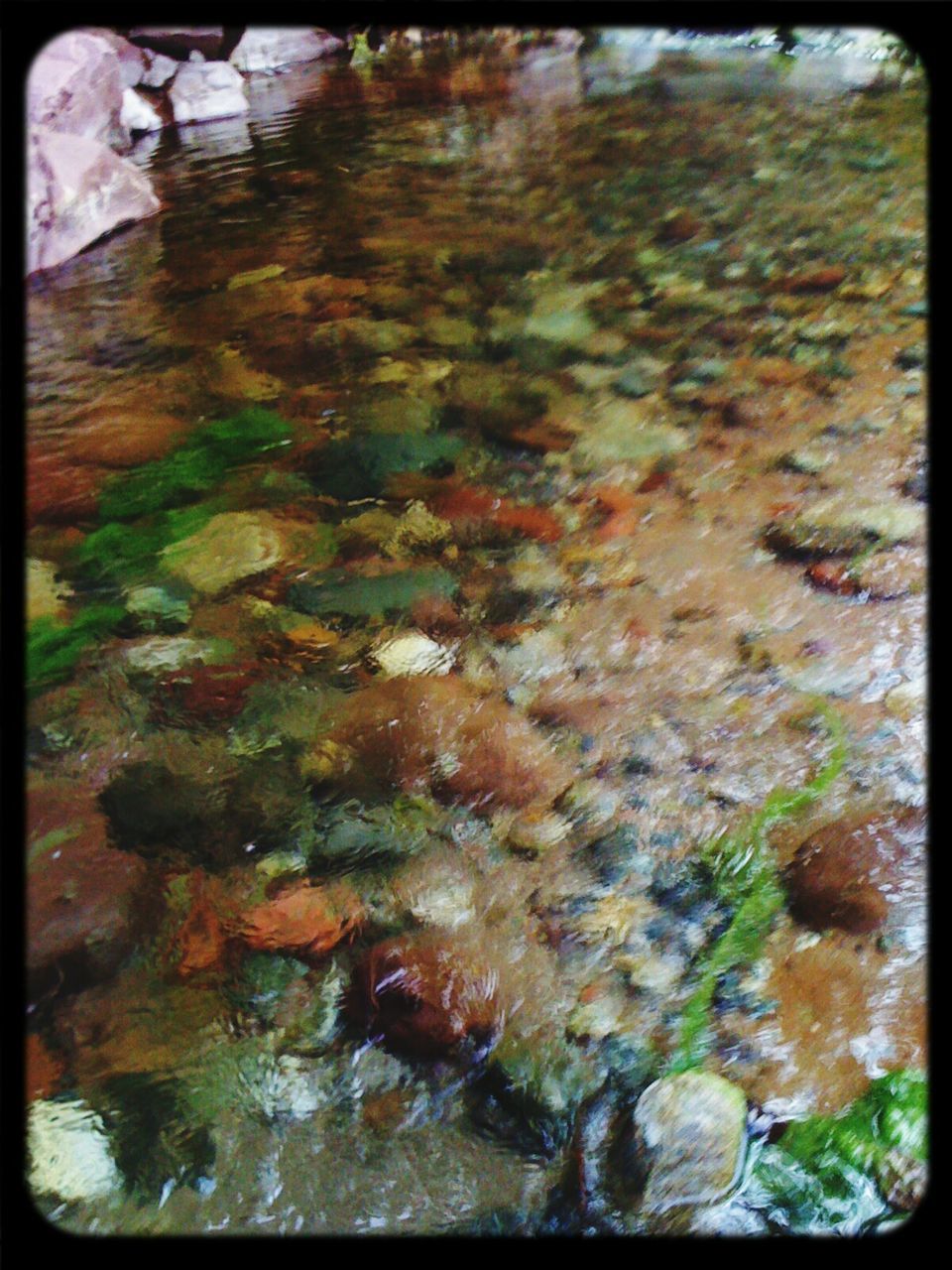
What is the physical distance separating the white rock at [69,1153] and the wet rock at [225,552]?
1.16m

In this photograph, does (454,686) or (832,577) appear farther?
(832,577)

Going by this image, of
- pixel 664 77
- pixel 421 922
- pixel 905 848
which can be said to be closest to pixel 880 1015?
pixel 905 848

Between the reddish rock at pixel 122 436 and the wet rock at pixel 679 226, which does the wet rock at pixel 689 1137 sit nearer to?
the reddish rock at pixel 122 436

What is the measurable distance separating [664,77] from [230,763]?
22.7ft

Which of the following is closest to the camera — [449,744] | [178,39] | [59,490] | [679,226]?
[449,744]

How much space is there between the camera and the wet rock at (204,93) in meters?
7.13

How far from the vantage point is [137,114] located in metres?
6.62

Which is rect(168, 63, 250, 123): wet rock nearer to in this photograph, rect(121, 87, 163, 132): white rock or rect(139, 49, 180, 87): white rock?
rect(139, 49, 180, 87): white rock

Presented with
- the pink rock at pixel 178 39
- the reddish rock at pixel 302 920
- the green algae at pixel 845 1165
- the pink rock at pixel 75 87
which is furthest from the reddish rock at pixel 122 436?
the pink rock at pixel 178 39

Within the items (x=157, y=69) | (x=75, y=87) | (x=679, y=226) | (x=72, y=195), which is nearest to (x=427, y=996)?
(x=679, y=226)

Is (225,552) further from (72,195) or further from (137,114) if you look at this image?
(137,114)

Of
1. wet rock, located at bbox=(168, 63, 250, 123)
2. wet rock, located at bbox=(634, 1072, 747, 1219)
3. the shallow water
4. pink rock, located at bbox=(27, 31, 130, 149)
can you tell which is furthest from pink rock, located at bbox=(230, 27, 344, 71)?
wet rock, located at bbox=(634, 1072, 747, 1219)

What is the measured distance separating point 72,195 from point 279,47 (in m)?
5.35
